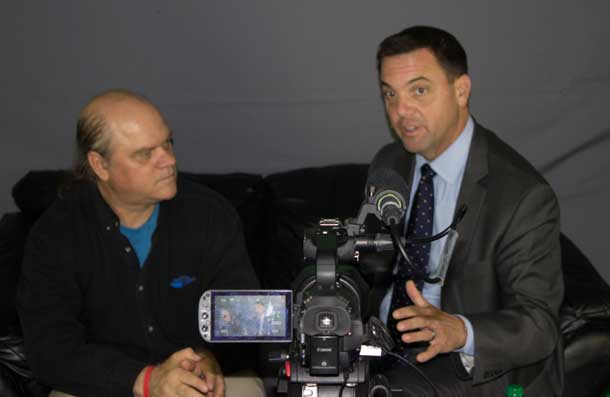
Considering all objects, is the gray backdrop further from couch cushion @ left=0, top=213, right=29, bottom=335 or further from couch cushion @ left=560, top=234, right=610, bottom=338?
couch cushion @ left=560, top=234, right=610, bottom=338

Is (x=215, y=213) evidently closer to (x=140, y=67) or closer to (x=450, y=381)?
(x=450, y=381)

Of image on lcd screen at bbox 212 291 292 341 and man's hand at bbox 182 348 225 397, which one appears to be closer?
image on lcd screen at bbox 212 291 292 341

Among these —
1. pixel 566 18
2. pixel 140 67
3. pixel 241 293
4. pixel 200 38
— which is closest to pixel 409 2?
pixel 566 18

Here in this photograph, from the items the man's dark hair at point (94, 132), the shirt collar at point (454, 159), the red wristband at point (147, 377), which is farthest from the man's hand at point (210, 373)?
the shirt collar at point (454, 159)

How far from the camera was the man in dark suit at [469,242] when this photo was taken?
7.10ft

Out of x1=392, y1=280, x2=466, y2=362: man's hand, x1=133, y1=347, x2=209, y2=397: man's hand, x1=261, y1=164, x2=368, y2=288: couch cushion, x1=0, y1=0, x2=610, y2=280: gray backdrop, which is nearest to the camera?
x1=392, y1=280, x2=466, y2=362: man's hand

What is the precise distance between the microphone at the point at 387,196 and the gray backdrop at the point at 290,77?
168 cm

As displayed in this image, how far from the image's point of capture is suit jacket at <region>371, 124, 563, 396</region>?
2158mm

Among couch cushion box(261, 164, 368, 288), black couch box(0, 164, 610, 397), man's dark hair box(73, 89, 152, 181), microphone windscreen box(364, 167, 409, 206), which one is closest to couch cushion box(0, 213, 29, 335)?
black couch box(0, 164, 610, 397)

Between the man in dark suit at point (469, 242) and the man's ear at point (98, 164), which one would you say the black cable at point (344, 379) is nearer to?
the man in dark suit at point (469, 242)

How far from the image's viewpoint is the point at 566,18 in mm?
3332

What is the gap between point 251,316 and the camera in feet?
5.77

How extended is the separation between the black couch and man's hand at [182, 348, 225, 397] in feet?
1.96

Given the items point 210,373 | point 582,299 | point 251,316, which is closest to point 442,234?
point 251,316
